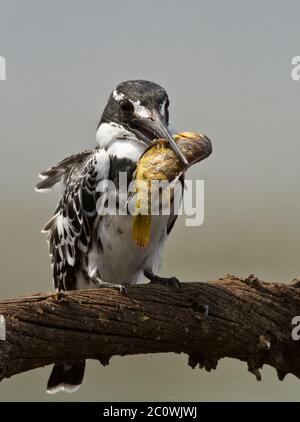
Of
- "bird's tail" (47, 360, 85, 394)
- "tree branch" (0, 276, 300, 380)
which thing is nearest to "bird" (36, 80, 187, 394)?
"bird's tail" (47, 360, 85, 394)

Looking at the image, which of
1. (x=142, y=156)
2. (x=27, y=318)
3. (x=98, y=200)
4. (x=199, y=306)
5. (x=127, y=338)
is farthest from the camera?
(x=98, y=200)

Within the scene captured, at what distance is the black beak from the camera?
357cm

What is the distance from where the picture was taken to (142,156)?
141 inches

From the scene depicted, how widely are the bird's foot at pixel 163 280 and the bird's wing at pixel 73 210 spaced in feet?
A: 0.88

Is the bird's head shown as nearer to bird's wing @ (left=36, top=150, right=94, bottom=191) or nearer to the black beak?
the black beak

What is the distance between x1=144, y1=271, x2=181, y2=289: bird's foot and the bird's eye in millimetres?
642

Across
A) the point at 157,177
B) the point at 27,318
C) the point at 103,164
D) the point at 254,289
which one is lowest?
the point at 27,318

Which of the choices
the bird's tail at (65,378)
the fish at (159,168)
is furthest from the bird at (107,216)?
the fish at (159,168)

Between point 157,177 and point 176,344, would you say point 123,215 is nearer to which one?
point 157,177

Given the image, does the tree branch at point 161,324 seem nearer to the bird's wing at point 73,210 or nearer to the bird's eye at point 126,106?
the bird's wing at point 73,210

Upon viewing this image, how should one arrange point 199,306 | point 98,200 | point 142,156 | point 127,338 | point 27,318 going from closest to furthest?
1. point 27,318
2. point 127,338
3. point 199,306
4. point 142,156
5. point 98,200

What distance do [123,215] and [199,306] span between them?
632 mm

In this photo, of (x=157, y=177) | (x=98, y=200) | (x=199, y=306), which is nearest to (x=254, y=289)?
(x=199, y=306)

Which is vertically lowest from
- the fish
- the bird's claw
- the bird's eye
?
the bird's claw
